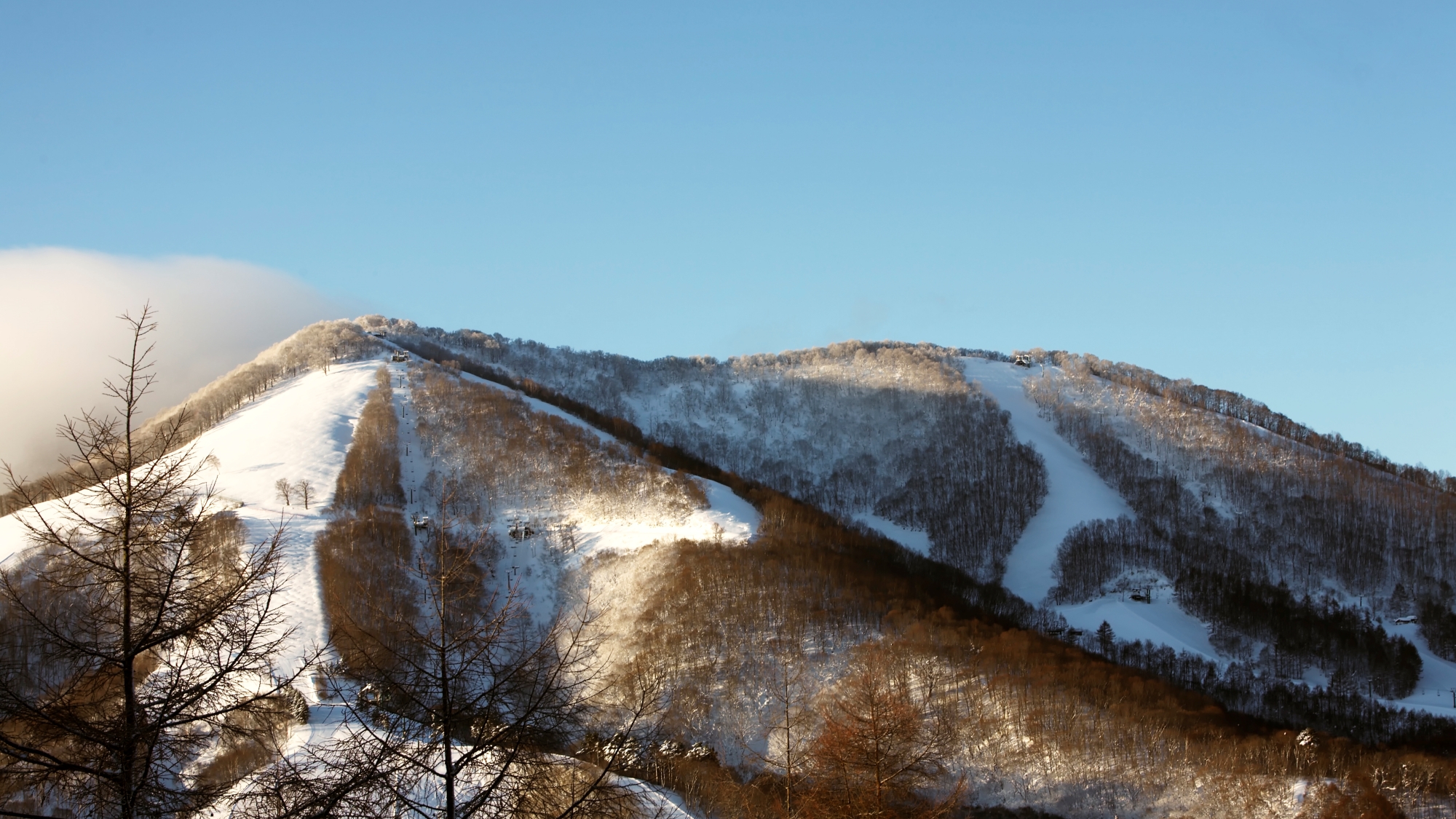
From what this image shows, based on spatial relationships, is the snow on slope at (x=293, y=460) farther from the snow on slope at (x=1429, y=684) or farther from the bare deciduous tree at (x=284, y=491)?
the snow on slope at (x=1429, y=684)

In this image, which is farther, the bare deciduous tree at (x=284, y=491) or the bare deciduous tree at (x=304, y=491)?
the bare deciduous tree at (x=304, y=491)

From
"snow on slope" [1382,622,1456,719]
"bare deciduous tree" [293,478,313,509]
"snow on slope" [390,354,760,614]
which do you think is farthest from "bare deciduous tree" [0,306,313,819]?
"snow on slope" [1382,622,1456,719]

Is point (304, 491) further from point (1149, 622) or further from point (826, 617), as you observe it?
point (1149, 622)

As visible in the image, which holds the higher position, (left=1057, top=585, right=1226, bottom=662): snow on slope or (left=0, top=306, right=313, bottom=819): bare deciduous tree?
(left=0, top=306, right=313, bottom=819): bare deciduous tree

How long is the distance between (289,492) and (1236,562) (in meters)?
151

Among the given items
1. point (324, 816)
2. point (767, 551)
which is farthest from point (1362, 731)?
point (324, 816)

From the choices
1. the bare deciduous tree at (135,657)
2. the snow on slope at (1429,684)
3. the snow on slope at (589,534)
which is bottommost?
the snow on slope at (1429,684)

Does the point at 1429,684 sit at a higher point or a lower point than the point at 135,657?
lower

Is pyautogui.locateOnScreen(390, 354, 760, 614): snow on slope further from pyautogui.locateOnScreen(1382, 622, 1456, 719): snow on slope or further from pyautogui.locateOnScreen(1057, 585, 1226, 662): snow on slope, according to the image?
pyautogui.locateOnScreen(1382, 622, 1456, 719): snow on slope

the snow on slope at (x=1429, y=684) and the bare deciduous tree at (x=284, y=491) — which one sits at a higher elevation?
the bare deciduous tree at (x=284, y=491)

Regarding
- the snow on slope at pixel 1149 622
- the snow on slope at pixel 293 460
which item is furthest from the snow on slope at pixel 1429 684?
the snow on slope at pixel 293 460

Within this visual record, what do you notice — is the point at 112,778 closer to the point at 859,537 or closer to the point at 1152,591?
the point at 859,537

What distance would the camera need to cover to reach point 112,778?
56.5 ft

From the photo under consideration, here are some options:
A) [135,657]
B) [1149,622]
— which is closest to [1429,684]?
[1149,622]
